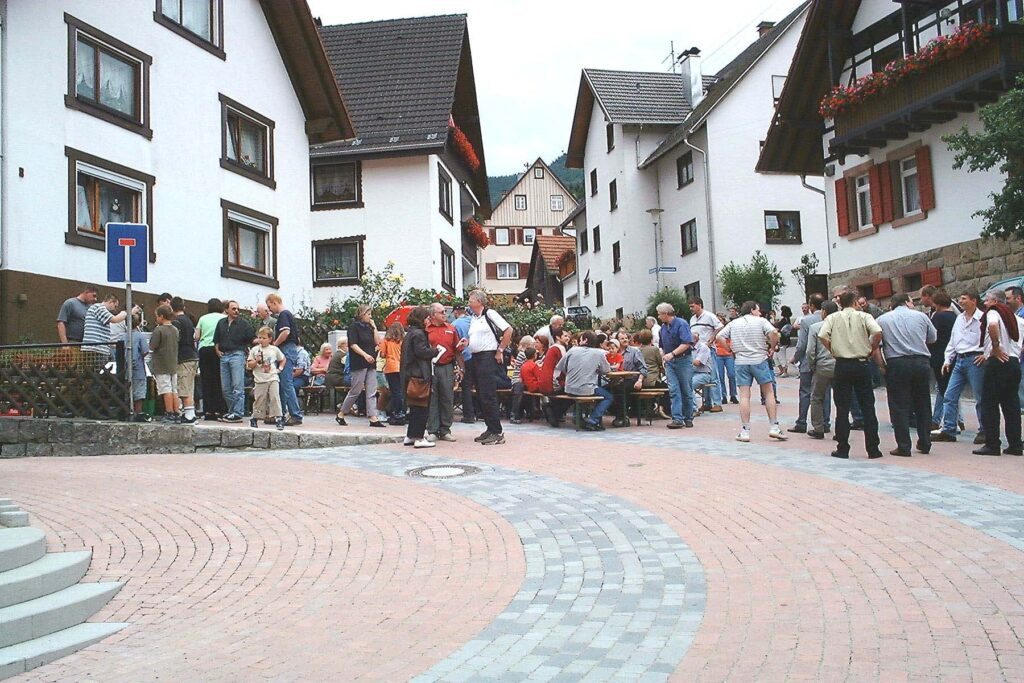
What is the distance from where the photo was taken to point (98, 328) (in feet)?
43.2

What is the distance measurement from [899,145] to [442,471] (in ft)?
57.3

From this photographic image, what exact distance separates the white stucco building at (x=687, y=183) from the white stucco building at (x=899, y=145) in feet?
22.3

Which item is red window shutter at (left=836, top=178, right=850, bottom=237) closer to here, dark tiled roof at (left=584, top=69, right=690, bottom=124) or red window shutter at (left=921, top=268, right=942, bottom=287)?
red window shutter at (left=921, top=268, right=942, bottom=287)

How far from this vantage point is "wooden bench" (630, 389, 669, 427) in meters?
14.2

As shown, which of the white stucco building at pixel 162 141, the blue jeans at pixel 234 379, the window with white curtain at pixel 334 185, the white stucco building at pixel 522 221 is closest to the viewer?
the blue jeans at pixel 234 379

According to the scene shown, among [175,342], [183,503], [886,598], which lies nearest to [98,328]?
[175,342]

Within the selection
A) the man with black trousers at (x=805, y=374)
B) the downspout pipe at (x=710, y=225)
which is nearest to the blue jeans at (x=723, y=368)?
the man with black trousers at (x=805, y=374)

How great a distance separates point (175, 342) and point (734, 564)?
927 centimetres

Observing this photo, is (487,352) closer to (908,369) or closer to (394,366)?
(394,366)

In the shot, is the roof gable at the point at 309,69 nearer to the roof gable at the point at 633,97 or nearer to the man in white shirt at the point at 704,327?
the man in white shirt at the point at 704,327

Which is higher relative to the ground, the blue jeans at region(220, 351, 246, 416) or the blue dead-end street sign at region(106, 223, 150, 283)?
the blue dead-end street sign at region(106, 223, 150, 283)

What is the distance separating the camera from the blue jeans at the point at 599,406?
538 inches

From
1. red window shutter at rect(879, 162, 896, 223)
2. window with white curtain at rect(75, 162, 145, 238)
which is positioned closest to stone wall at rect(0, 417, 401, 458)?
A: window with white curtain at rect(75, 162, 145, 238)

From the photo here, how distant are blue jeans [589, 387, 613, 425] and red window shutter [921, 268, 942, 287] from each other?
11.3 metres
